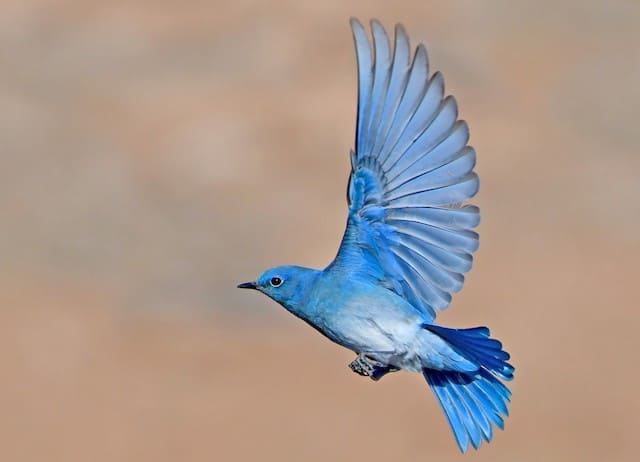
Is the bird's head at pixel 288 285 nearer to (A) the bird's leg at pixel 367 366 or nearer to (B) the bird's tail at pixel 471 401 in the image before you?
(A) the bird's leg at pixel 367 366

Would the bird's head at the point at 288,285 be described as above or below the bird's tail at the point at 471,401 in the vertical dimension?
above

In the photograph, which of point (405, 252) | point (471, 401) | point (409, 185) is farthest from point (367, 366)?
point (409, 185)

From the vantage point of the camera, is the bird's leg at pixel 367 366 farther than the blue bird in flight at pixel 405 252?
No

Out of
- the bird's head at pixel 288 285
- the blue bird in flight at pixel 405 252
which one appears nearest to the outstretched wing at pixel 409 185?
the blue bird in flight at pixel 405 252

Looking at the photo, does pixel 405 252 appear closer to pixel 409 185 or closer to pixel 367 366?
pixel 409 185

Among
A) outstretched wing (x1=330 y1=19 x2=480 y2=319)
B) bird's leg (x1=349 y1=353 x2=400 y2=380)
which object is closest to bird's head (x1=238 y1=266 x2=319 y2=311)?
outstretched wing (x1=330 y1=19 x2=480 y2=319)

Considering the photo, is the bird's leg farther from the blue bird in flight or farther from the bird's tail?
the bird's tail

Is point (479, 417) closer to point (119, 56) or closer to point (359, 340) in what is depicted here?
point (359, 340)
